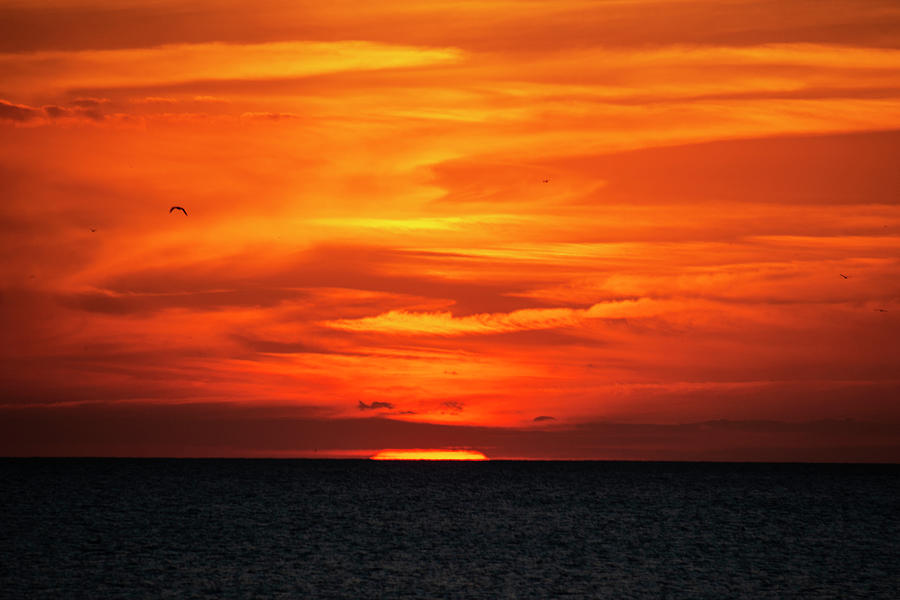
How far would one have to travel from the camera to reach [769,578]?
2899 inches

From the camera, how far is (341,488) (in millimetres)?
194625

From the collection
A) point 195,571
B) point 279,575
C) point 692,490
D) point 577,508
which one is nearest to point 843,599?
point 279,575

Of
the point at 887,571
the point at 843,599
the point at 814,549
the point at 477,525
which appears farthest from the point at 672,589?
the point at 477,525

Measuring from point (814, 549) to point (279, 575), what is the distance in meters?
49.8

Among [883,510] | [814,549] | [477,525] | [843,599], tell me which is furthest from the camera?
[883,510]

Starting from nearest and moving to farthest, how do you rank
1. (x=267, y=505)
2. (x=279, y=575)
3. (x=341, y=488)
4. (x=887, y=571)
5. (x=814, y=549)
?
1. (x=279, y=575)
2. (x=887, y=571)
3. (x=814, y=549)
4. (x=267, y=505)
5. (x=341, y=488)

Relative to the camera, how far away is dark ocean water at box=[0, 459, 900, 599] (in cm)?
6588

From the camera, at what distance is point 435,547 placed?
90312 mm

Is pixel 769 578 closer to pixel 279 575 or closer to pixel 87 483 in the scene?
pixel 279 575

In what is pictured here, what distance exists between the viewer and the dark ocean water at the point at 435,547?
2594 inches

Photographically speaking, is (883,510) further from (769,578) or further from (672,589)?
(672,589)

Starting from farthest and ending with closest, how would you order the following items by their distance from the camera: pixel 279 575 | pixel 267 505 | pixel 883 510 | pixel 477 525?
1. pixel 883 510
2. pixel 267 505
3. pixel 477 525
4. pixel 279 575

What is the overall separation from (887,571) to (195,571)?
47118 mm

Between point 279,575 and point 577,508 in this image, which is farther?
point 577,508
